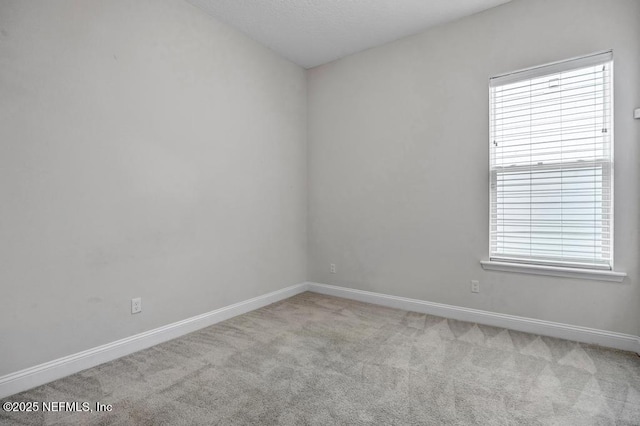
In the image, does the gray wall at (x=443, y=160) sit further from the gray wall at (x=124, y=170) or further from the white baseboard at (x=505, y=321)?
the gray wall at (x=124, y=170)

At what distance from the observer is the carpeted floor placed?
1.75 metres

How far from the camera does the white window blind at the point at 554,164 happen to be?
2613 mm

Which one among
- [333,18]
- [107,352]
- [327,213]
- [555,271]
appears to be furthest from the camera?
[327,213]

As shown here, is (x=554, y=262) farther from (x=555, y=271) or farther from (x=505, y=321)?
(x=505, y=321)

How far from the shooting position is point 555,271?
109 inches

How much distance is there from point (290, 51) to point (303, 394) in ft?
11.7

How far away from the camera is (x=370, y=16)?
3156 mm

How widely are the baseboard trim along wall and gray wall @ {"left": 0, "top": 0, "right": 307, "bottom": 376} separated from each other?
0.22 ft

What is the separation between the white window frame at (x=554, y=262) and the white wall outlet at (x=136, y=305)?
10.0ft

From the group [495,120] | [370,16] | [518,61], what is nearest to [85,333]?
[370,16]

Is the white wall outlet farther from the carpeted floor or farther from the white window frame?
the white window frame

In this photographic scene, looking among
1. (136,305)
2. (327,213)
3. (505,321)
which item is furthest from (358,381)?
(327,213)

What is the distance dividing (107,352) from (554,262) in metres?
3.65

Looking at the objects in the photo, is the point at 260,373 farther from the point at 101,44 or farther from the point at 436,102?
the point at 436,102
